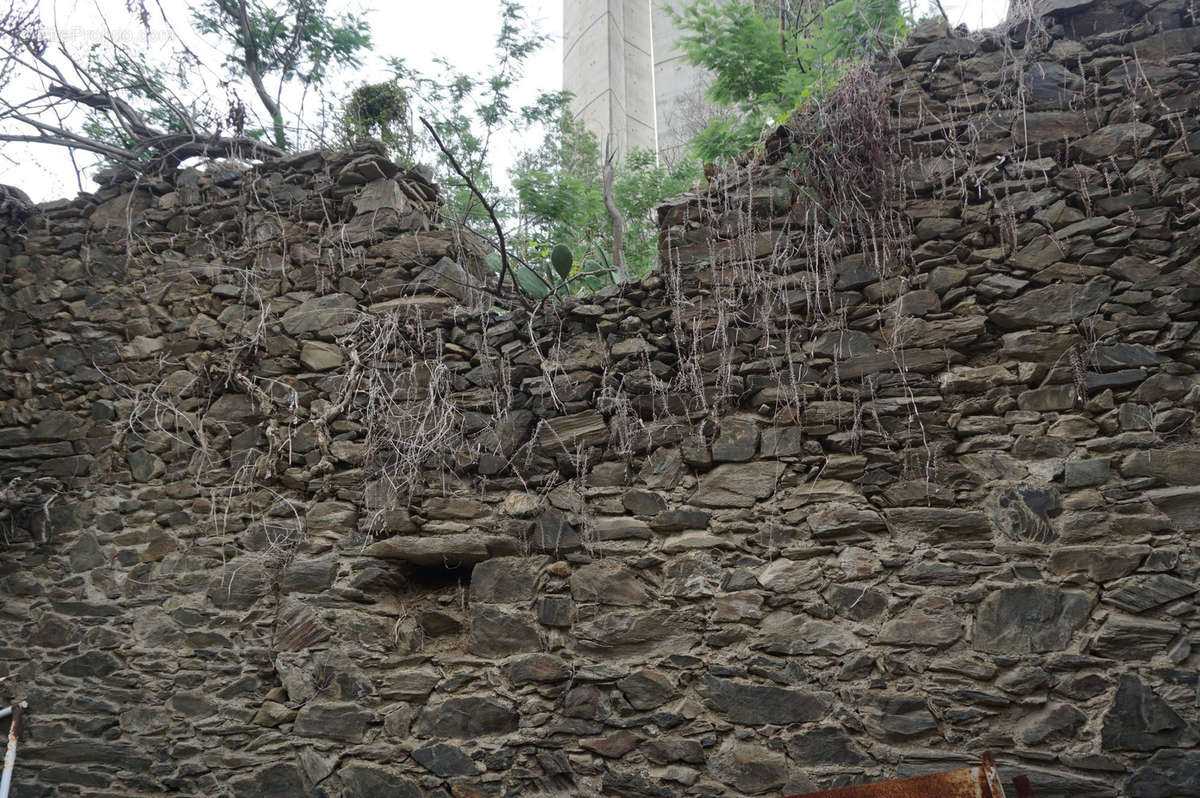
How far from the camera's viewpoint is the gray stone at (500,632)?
2728 mm

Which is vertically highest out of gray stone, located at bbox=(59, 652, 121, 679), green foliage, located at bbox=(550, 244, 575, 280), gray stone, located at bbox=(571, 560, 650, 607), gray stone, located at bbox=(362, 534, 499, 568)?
green foliage, located at bbox=(550, 244, 575, 280)

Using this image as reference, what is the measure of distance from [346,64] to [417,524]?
4012 millimetres

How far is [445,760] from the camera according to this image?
2652 mm

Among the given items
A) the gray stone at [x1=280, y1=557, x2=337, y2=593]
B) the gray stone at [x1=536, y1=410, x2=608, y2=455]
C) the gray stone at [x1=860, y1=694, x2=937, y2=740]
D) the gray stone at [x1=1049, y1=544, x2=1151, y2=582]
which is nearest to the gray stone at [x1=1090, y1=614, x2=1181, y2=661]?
the gray stone at [x1=1049, y1=544, x2=1151, y2=582]

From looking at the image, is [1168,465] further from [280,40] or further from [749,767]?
[280,40]

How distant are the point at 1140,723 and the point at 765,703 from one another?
3.33ft

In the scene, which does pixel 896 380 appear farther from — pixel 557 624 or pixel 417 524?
pixel 417 524

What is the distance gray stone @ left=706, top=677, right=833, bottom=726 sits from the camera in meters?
2.42

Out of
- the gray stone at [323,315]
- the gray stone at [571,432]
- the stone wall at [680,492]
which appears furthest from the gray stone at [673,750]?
the gray stone at [323,315]

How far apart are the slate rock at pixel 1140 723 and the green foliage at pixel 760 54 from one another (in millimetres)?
3111

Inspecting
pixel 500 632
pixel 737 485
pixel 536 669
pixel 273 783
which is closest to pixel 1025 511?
pixel 737 485

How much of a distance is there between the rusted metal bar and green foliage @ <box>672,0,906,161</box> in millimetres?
4214

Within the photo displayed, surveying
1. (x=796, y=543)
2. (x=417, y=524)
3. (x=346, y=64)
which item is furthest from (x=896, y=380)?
(x=346, y=64)

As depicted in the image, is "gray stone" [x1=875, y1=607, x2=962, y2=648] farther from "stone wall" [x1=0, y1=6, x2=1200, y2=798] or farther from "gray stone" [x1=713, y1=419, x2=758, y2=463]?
"gray stone" [x1=713, y1=419, x2=758, y2=463]
